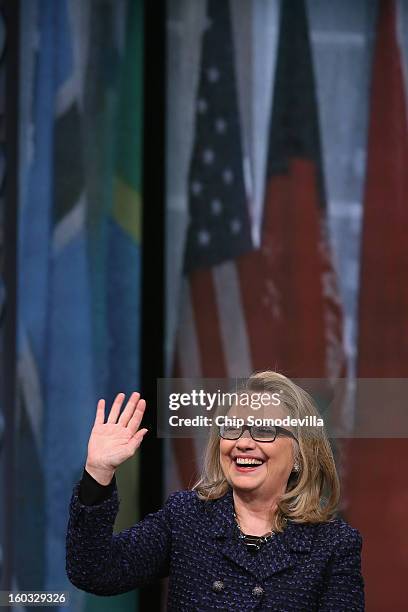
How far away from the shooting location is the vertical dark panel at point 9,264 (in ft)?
11.5

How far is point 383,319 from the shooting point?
356 cm

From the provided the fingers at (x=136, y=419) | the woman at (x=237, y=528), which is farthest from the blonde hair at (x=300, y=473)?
the fingers at (x=136, y=419)

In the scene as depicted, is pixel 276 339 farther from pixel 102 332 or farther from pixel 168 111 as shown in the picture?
pixel 168 111

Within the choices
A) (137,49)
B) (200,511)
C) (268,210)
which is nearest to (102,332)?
(268,210)

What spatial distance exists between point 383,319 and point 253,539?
1.42m

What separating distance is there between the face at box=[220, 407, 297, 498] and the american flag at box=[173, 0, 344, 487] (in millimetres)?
1223

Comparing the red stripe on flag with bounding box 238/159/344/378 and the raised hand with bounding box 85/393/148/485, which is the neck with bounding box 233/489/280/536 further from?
the red stripe on flag with bounding box 238/159/344/378

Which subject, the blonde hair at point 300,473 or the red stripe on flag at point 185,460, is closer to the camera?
the blonde hair at point 300,473

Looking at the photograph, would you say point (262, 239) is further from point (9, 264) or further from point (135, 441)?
point (135, 441)

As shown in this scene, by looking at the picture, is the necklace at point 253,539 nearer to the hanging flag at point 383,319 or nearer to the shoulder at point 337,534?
the shoulder at point 337,534

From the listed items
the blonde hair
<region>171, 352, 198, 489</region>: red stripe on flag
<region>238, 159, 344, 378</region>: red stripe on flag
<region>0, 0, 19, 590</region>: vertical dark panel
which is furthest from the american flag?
the blonde hair

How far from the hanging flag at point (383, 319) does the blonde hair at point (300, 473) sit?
3.67 ft

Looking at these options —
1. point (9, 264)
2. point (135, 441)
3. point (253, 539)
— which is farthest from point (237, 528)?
point (9, 264)

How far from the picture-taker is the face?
90.3 inches
